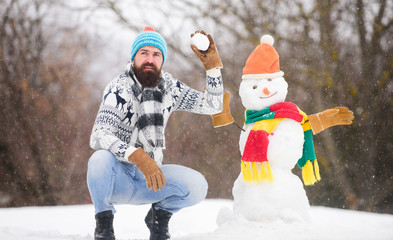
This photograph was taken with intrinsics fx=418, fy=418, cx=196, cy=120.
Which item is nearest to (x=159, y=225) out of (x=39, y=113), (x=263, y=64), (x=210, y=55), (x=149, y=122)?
(x=149, y=122)

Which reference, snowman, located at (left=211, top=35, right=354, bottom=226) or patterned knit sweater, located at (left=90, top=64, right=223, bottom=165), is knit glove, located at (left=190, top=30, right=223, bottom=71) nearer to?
patterned knit sweater, located at (left=90, top=64, right=223, bottom=165)

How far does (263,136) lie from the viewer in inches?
77.0

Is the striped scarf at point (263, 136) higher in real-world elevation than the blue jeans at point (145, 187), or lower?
higher

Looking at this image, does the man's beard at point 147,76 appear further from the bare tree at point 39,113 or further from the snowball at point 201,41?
the bare tree at point 39,113

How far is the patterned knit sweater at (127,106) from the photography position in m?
1.74

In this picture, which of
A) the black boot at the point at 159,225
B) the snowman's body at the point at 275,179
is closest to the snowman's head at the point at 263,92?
the snowman's body at the point at 275,179

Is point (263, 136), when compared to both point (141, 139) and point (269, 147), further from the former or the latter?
point (141, 139)

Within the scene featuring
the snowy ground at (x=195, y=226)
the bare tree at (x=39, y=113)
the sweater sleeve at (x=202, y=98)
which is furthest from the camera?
the bare tree at (x=39, y=113)

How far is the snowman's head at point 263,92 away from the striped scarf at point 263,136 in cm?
4

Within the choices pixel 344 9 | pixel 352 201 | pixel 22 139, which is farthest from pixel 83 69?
pixel 352 201

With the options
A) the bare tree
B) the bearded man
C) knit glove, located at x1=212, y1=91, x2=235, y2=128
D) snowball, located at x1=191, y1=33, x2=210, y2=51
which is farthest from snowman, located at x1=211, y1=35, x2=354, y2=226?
the bare tree

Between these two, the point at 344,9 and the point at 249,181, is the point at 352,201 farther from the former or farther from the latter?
the point at 249,181

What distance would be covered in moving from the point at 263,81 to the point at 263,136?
30 centimetres

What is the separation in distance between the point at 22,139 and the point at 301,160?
13.9ft
